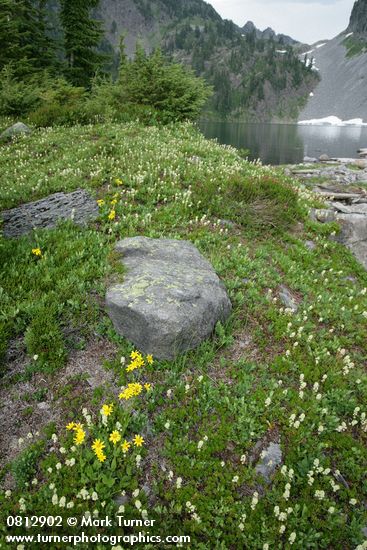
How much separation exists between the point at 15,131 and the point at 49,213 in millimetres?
10852

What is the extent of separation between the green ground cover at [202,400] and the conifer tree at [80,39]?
27.2 m

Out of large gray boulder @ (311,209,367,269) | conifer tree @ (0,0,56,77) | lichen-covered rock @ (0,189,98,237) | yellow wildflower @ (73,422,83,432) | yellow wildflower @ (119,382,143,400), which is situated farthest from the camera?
conifer tree @ (0,0,56,77)

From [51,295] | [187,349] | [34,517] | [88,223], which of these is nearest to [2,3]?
[88,223]

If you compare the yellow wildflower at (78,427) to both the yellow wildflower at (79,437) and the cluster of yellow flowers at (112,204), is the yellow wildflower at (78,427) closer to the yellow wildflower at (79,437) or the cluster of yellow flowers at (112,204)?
the yellow wildflower at (79,437)

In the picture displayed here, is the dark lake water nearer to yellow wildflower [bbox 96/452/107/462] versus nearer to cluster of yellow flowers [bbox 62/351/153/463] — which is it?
cluster of yellow flowers [bbox 62/351/153/463]

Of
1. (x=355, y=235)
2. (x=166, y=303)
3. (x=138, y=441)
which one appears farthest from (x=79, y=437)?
(x=355, y=235)

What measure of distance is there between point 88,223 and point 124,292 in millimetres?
3495

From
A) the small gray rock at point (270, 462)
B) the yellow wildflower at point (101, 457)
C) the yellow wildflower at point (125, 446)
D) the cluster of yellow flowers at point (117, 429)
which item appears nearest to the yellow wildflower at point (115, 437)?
the cluster of yellow flowers at point (117, 429)

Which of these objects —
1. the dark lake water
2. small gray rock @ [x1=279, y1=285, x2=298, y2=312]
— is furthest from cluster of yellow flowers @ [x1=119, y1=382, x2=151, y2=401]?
the dark lake water

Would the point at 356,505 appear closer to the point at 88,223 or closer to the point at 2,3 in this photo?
the point at 88,223

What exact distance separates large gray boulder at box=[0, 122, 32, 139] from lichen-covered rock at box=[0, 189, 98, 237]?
9.39 metres

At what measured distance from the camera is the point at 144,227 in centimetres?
877

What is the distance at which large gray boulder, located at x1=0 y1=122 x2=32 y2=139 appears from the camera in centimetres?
1655

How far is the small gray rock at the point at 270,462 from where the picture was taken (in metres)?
4.49
